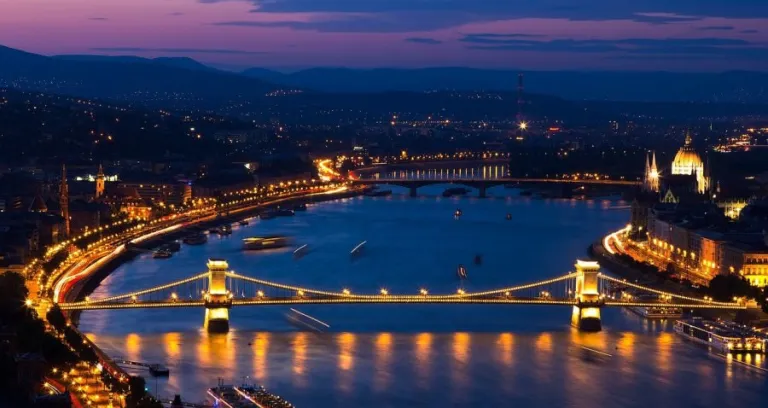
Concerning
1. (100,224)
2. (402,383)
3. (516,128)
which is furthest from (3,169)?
(516,128)

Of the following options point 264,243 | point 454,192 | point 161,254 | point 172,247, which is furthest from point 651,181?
point 161,254

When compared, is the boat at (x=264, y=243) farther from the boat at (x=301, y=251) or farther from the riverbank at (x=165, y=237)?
the riverbank at (x=165, y=237)

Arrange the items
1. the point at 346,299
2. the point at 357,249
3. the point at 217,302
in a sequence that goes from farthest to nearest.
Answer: the point at 357,249, the point at 346,299, the point at 217,302

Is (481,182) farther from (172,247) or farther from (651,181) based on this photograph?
(172,247)

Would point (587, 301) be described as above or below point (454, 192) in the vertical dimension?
above

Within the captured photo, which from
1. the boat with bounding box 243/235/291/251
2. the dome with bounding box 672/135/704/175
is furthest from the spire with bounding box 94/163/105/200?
the dome with bounding box 672/135/704/175

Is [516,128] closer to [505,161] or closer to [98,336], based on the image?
[505,161]

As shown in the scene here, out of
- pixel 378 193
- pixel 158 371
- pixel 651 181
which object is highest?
pixel 651 181
